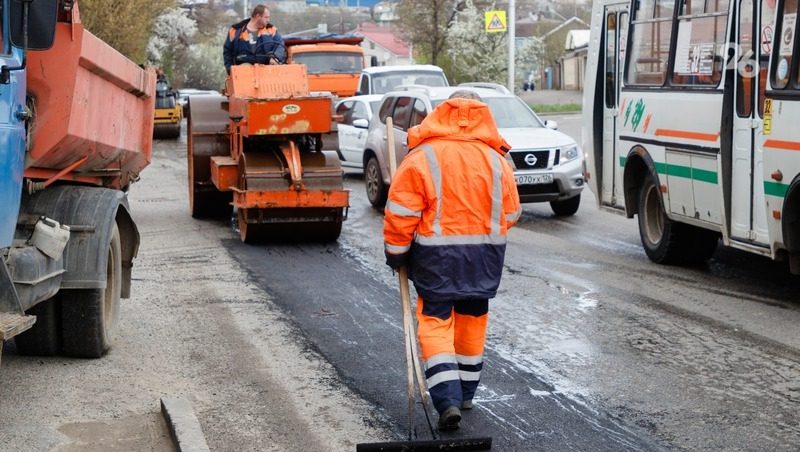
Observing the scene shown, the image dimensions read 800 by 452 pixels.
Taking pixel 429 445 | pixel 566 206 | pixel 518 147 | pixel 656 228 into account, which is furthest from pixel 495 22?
pixel 429 445

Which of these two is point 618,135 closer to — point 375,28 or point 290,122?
point 290,122

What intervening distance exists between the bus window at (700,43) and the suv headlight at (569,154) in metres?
4.21

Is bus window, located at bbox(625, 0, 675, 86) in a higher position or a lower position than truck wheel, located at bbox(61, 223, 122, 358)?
higher

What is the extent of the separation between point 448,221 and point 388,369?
5.84ft

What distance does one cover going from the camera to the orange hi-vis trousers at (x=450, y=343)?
6.40 meters

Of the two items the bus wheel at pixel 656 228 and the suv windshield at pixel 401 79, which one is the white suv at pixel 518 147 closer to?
the bus wheel at pixel 656 228

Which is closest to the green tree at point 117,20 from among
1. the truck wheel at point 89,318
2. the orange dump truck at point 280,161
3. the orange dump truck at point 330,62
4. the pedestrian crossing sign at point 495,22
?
the orange dump truck at point 330,62

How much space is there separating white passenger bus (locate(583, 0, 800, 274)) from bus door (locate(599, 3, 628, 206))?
0.04ft

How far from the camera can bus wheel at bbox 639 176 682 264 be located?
39.7 ft

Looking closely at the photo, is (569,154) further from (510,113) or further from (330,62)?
(330,62)

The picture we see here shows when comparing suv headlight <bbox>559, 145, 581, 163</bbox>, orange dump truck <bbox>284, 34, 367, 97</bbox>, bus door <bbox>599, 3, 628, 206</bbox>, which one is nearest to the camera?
bus door <bbox>599, 3, 628, 206</bbox>

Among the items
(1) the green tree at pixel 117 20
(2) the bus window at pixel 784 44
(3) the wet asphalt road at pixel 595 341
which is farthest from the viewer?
(1) the green tree at pixel 117 20

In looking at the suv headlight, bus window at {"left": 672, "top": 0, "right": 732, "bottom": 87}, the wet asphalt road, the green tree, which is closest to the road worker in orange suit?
the wet asphalt road

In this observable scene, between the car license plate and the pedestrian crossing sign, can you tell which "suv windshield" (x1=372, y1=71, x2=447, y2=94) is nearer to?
→ the pedestrian crossing sign
